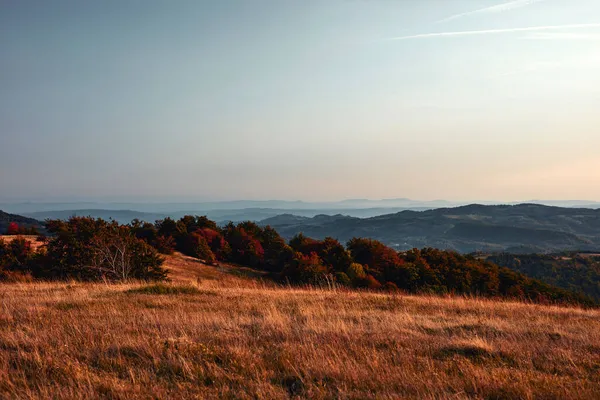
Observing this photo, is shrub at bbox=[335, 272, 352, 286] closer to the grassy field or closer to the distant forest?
the distant forest

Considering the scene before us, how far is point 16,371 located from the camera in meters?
4.74

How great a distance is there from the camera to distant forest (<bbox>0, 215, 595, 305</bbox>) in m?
19.5

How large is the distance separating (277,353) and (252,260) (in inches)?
1199

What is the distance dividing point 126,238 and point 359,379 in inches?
765

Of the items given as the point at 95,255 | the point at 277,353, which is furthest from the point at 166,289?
the point at 277,353

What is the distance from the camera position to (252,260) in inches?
1398

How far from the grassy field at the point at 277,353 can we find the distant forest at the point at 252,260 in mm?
8614

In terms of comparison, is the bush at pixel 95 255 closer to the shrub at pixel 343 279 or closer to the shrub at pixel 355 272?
the shrub at pixel 343 279

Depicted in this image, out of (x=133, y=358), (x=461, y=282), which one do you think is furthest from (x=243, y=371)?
(x=461, y=282)

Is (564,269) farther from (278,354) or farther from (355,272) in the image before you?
(278,354)

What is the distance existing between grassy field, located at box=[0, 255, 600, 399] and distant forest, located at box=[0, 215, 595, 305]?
8614 millimetres

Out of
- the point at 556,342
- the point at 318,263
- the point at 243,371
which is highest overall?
the point at 243,371

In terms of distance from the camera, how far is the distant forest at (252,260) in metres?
19.5

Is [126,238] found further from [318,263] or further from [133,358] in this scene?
[133,358]
